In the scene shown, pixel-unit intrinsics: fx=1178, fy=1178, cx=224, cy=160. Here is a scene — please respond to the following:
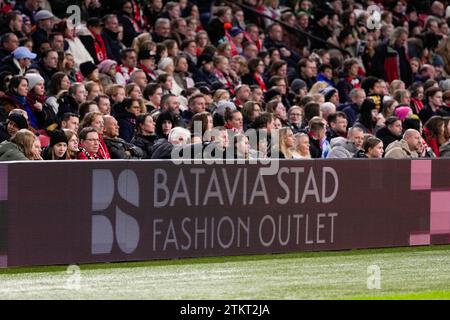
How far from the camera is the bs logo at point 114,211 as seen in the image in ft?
41.2

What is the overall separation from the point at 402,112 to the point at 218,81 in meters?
3.09

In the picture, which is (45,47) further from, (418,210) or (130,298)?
(130,298)

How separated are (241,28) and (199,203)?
397 inches

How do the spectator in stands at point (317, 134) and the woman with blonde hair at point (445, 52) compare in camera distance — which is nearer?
the spectator in stands at point (317, 134)

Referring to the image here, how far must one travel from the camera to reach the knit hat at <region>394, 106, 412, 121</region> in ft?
62.5

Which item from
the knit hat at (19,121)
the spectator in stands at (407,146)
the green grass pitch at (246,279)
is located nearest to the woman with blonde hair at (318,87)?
the spectator in stands at (407,146)

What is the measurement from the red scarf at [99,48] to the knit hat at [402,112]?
483 centimetres

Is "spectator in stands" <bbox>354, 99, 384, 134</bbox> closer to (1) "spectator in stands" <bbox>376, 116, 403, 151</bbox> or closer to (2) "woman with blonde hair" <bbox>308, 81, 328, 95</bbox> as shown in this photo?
(1) "spectator in stands" <bbox>376, 116, 403, 151</bbox>

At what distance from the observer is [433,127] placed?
17469mm

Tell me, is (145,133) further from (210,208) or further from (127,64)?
(127,64)

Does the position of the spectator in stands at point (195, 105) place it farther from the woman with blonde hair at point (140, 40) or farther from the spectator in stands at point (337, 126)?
the woman with blonde hair at point (140, 40)

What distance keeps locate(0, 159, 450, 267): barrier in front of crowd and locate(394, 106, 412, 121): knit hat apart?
3.96 m

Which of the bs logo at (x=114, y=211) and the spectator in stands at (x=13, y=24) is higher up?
the spectator in stands at (x=13, y=24)

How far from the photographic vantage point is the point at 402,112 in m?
19.2
